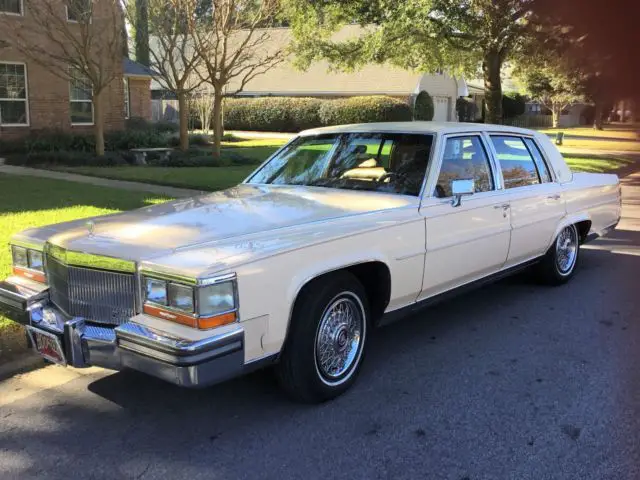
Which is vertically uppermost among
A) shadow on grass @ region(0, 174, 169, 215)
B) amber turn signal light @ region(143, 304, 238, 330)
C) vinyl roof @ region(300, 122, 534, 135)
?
vinyl roof @ region(300, 122, 534, 135)

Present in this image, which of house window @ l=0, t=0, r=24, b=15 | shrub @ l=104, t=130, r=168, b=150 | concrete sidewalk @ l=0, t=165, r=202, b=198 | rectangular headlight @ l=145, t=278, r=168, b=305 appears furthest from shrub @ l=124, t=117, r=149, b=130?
rectangular headlight @ l=145, t=278, r=168, b=305

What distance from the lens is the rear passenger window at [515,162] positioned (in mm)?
5578

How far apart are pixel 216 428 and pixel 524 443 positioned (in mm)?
1706

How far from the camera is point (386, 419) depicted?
3.68 meters

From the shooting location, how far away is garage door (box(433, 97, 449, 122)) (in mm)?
40059

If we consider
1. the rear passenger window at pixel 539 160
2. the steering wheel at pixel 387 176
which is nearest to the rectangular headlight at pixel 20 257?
the steering wheel at pixel 387 176

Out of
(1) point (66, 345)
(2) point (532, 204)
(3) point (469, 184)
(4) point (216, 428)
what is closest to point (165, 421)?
(4) point (216, 428)

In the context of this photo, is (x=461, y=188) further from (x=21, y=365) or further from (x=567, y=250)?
(x=21, y=365)

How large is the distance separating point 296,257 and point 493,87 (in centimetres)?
1571

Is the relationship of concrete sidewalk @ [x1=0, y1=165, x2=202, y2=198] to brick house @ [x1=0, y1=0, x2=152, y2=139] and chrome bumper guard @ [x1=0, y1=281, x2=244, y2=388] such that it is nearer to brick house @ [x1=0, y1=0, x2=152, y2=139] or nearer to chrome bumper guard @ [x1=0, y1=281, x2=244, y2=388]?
brick house @ [x1=0, y1=0, x2=152, y2=139]

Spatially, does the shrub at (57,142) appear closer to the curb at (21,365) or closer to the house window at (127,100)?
the house window at (127,100)

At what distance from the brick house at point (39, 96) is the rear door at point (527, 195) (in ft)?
45.4

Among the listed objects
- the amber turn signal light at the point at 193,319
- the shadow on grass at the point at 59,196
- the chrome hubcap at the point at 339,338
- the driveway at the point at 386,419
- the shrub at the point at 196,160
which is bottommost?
the driveway at the point at 386,419

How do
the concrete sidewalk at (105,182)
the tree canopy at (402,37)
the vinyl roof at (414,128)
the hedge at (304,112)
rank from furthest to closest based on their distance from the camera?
the hedge at (304,112), the tree canopy at (402,37), the concrete sidewalk at (105,182), the vinyl roof at (414,128)
